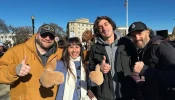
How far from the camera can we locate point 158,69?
2.65 m

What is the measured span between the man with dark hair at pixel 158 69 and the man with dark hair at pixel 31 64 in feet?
4.47

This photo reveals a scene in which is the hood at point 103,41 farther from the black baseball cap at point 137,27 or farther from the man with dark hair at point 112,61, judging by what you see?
the black baseball cap at point 137,27

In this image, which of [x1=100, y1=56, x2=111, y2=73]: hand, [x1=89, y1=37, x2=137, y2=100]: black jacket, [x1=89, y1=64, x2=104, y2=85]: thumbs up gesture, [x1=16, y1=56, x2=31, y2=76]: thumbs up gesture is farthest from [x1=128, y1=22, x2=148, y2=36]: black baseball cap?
[x1=16, y1=56, x2=31, y2=76]: thumbs up gesture

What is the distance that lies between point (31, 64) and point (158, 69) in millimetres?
1799

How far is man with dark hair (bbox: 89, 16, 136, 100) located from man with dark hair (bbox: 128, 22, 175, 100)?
13.4 inches

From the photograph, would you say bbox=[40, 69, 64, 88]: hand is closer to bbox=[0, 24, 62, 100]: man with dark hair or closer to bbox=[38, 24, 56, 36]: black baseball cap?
bbox=[0, 24, 62, 100]: man with dark hair

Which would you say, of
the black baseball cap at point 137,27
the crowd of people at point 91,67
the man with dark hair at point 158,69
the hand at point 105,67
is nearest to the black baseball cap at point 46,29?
the crowd of people at point 91,67

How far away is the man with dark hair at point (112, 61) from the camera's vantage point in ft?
11.1

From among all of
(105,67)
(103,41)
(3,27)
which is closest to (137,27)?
(103,41)

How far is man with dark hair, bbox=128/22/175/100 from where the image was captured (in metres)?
2.50

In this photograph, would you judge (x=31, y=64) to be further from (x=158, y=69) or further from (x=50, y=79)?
(x=158, y=69)

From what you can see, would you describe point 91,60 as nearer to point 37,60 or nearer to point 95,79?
point 95,79

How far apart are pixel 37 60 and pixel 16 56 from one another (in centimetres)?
31

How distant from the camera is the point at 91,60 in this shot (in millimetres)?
3732
